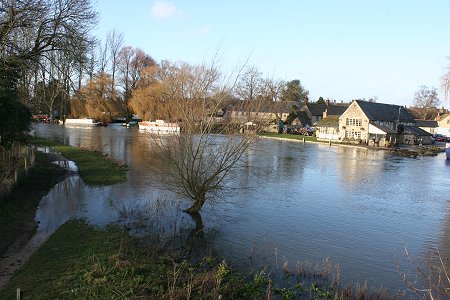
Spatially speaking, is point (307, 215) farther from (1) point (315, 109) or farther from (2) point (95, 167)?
(1) point (315, 109)

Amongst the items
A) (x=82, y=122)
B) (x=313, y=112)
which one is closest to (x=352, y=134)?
(x=313, y=112)

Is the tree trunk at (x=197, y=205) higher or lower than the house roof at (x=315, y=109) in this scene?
lower

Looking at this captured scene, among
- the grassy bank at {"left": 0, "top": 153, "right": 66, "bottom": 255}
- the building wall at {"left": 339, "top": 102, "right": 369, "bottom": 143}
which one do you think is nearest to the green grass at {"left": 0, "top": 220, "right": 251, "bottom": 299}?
the grassy bank at {"left": 0, "top": 153, "right": 66, "bottom": 255}

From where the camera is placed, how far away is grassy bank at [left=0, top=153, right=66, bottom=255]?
12266 mm

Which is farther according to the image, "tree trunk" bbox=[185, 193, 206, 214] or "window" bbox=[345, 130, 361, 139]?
"window" bbox=[345, 130, 361, 139]

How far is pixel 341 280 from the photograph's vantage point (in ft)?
35.4

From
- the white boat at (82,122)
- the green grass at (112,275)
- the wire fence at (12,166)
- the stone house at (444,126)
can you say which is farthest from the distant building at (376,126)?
the green grass at (112,275)

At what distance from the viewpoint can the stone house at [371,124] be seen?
58906 millimetres

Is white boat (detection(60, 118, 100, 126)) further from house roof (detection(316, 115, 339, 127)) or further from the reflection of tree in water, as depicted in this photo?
the reflection of tree in water

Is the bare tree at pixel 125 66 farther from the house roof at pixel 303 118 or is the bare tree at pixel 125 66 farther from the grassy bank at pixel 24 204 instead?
the grassy bank at pixel 24 204

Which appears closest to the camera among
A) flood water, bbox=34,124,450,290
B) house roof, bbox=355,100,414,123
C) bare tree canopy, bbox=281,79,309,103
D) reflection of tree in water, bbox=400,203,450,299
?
reflection of tree in water, bbox=400,203,450,299

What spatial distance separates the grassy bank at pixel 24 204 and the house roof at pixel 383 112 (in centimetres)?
4951

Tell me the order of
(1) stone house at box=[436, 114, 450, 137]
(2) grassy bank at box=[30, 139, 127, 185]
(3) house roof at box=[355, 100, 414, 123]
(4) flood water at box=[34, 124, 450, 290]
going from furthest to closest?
(1) stone house at box=[436, 114, 450, 137] < (3) house roof at box=[355, 100, 414, 123] < (2) grassy bank at box=[30, 139, 127, 185] < (4) flood water at box=[34, 124, 450, 290]

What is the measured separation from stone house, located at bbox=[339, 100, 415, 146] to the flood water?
31369 mm
